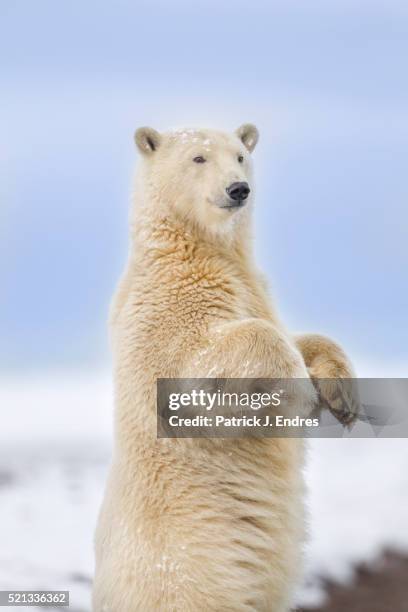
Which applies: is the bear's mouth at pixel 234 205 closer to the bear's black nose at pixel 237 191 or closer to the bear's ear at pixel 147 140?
the bear's black nose at pixel 237 191

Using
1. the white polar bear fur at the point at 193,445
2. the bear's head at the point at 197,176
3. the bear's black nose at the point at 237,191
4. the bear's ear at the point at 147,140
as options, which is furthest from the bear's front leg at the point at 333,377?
the bear's ear at the point at 147,140

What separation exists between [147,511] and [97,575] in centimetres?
54

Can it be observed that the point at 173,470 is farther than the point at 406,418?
No

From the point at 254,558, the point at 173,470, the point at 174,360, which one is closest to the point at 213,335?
the point at 174,360

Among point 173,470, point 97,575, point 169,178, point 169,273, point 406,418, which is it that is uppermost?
point 169,178

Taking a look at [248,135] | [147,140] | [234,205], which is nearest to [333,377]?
[234,205]

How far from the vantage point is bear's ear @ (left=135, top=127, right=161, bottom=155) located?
260 inches

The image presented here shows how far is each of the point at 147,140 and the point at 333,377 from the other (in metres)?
1.72

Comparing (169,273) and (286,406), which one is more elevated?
(169,273)

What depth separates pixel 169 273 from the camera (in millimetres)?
6336

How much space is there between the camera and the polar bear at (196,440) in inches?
234

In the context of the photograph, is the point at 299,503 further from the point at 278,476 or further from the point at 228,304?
the point at 228,304

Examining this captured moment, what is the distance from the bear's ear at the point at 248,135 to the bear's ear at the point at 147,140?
55cm

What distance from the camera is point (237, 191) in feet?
20.5
